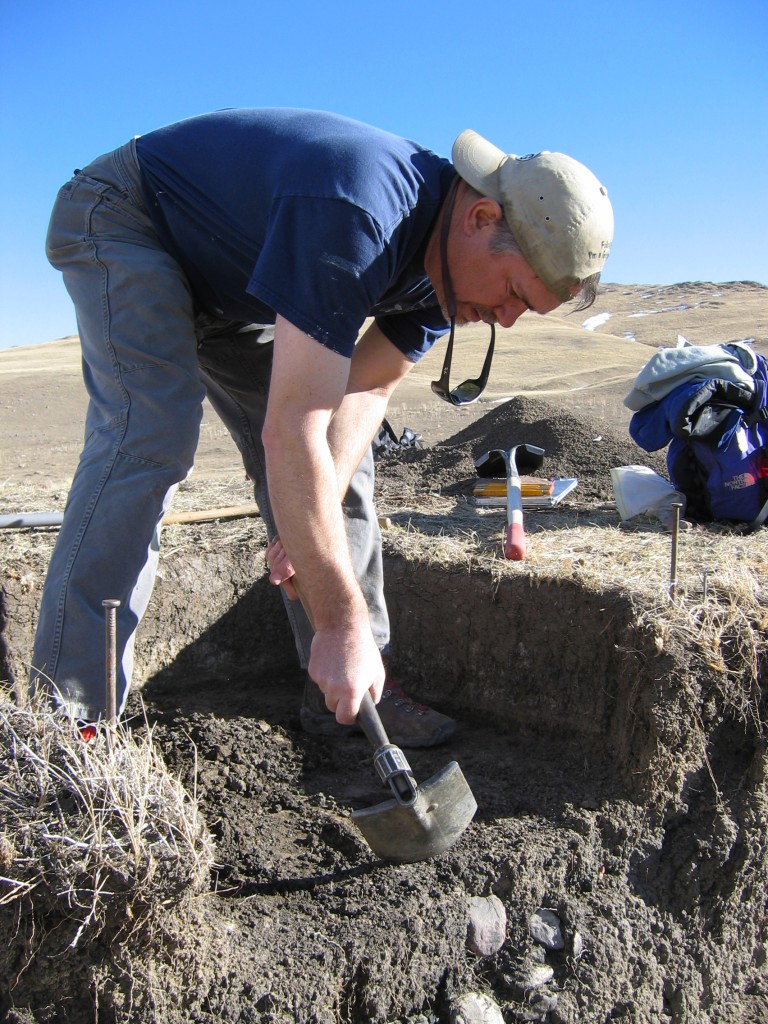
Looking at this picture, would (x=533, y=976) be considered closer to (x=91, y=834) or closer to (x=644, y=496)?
(x=91, y=834)

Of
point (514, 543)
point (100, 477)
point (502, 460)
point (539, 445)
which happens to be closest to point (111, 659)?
point (100, 477)

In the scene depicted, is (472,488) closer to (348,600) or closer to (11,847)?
(348,600)

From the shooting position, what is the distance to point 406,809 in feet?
6.31

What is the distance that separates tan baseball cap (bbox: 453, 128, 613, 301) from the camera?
6.44 feet

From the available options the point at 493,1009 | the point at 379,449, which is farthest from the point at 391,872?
the point at 379,449

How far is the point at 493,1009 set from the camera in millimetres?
1929

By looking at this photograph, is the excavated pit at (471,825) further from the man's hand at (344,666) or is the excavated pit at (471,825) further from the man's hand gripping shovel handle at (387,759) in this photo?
the man's hand at (344,666)

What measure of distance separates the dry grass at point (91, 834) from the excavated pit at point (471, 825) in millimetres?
62

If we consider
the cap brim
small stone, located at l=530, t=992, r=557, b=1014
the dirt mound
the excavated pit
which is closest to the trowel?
the excavated pit

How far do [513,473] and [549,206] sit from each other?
2387mm

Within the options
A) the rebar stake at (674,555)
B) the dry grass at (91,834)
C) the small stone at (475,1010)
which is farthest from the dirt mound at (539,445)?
the dry grass at (91,834)

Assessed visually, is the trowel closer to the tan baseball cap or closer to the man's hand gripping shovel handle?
the man's hand gripping shovel handle

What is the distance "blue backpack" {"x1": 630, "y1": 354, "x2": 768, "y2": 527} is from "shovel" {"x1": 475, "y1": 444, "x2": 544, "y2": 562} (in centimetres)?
83

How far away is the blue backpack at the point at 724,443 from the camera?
4.02m
